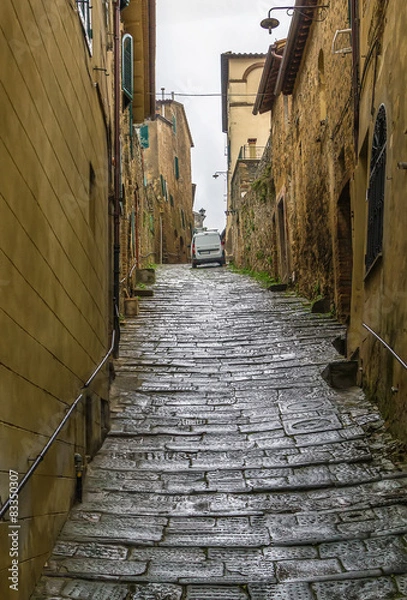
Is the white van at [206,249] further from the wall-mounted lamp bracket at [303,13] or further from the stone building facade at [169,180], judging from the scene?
the wall-mounted lamp bracket at [303,13]

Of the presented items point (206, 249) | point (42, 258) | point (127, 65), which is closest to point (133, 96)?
point (127, 65)

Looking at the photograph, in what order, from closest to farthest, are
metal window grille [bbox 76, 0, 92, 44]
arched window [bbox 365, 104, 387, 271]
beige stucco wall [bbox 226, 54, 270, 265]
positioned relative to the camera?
metal window grille [bbox 76, 0, 92, 44] → arched window [bbox 365, 104, 387, 271] → beige stucco wall [bbox 226, 54, 270, 265]

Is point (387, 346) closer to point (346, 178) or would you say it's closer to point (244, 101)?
point (346, 178)

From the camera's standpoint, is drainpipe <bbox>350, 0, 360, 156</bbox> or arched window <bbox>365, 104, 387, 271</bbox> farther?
drainpipe <bbox>350, 0, 360, 156</bbox>

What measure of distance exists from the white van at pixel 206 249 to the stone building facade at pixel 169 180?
226 centimetres

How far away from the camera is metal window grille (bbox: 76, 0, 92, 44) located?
570 centimetres

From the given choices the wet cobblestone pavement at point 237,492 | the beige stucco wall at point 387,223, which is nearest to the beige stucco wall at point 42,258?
the wet cobblestone pavement at point 237,492

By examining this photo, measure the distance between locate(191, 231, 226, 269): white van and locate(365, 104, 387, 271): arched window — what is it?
17.4 metres

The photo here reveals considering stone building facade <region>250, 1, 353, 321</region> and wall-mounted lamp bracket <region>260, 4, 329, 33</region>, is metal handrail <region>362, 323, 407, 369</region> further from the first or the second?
wall-mounted lamp bracket <region>260, 4, 329, 33</region>

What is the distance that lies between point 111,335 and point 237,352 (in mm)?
2034

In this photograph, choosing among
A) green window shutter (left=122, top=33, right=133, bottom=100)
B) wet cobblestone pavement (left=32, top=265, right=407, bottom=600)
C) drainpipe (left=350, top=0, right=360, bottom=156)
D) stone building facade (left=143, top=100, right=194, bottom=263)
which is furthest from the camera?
stone building facade (left=143, top=100, right=194, bottom=263)

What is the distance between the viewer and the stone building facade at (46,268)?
3.16 metres

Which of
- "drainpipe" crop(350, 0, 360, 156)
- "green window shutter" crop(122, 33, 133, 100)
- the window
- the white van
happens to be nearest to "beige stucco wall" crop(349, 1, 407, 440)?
"drainpipe" crop(350, 0, 360, 156)

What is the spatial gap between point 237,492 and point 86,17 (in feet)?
15.6
